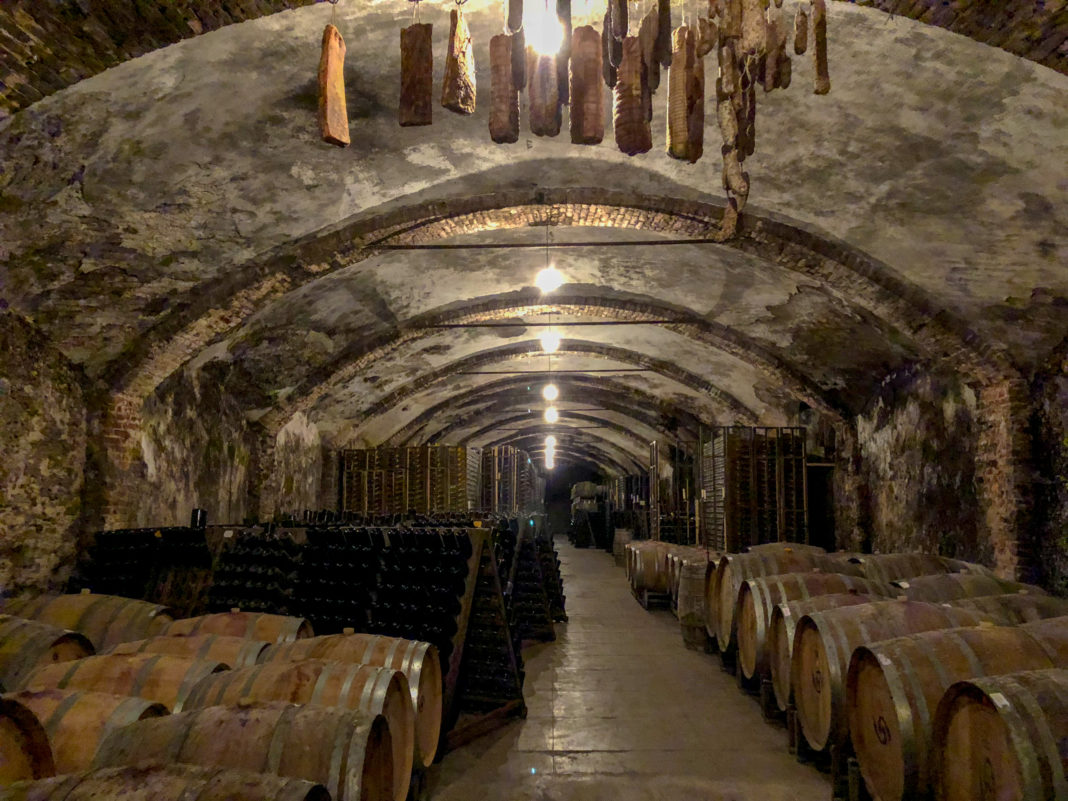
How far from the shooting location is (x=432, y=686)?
4191mm

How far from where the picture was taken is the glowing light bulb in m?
3.22

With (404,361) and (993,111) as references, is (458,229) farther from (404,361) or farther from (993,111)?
(404,361)

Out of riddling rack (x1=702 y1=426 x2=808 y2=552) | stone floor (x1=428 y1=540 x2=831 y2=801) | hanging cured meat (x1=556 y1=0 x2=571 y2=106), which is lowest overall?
stone floor (x1=428 y1=540 x2=831 y2=801)

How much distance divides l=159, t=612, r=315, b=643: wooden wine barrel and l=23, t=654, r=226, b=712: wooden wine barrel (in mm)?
993

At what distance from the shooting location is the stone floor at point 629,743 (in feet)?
13.3

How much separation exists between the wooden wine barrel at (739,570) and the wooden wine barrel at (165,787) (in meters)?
4.82

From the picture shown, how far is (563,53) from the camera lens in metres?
3.23

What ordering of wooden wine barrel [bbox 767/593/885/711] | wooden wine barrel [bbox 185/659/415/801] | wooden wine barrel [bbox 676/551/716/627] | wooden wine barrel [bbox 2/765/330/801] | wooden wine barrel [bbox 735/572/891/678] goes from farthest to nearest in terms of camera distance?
wooden wine barrel [bbox 676/551/716/627] < wooden wine barrel [bbox 735/572/891/678] < wooden wine barrel [bbox 767/593/885/711] < wooden wine barrel [bbox 185/659/415/801] < wooden wine barrel [bbox 2/765/330/801]

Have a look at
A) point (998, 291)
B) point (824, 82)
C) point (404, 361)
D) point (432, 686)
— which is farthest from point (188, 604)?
point (998, 291)

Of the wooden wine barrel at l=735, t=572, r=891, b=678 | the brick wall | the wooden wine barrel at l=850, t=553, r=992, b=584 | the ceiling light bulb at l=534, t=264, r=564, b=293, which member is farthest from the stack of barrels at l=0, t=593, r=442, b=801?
the ceiling light bulb at l=534, t=264, r=564, b=293

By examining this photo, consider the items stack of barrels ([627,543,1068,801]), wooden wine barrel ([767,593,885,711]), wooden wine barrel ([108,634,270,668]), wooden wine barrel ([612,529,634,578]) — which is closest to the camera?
stack of barrels ([627,543,1068,801])

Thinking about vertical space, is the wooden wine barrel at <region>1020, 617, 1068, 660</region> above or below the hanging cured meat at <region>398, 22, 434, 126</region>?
below

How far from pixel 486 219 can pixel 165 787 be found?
551cm

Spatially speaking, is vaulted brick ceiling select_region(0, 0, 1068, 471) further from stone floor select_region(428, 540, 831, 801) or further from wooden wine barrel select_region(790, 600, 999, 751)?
stone floor select_region(428, 540, 831, 801)
